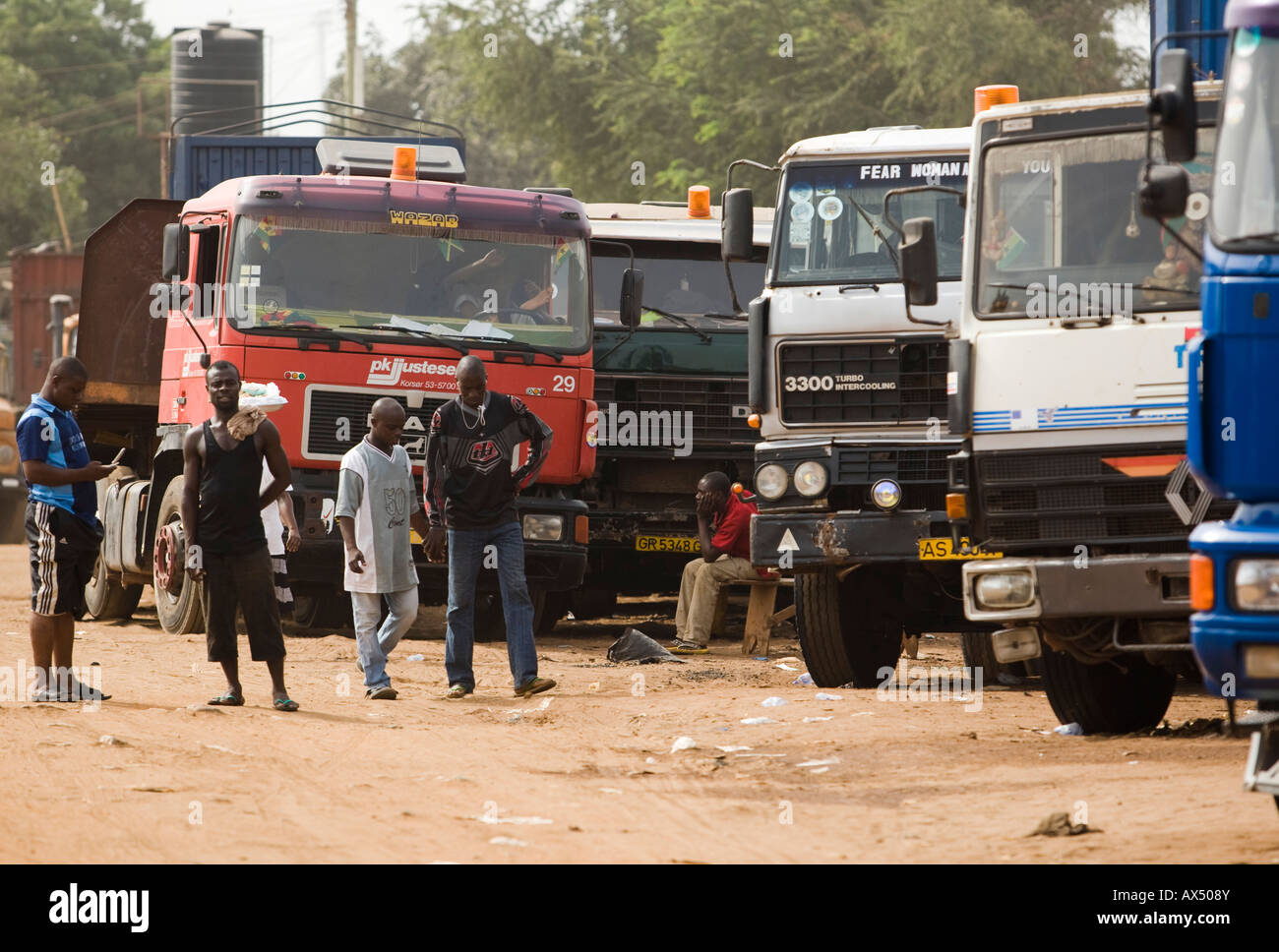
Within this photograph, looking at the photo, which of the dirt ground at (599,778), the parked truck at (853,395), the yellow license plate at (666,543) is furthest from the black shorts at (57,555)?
the yellow license plate at (666,543)

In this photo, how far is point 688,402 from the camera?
14344 mm

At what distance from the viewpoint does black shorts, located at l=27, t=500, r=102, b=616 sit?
9.77 m

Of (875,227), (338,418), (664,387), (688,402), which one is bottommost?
(338,418)

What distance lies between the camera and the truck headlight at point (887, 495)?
9859 mm

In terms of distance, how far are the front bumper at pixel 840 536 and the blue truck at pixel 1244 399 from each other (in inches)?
144

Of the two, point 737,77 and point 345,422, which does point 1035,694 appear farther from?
point 737,77

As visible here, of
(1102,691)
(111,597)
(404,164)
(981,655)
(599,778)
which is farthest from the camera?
(111,597)

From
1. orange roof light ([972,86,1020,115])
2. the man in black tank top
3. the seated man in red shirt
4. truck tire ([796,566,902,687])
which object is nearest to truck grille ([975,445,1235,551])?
orange roof light ([972,86,1020,115])

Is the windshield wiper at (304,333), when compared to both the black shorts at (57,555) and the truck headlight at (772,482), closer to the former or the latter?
the black shorts at (57,555)

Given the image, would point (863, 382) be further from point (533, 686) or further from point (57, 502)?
point (57, 502)

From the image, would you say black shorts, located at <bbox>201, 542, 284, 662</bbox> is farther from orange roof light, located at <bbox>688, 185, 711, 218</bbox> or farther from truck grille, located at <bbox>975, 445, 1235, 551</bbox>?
orange roof light, located at <bbox>688, 185, 711, 218</bbox>

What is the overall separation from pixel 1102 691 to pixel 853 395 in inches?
89.0

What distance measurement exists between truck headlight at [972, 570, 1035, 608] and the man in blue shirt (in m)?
4.38

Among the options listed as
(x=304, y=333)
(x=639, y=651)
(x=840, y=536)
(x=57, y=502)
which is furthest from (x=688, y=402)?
(x=57, y=502)
